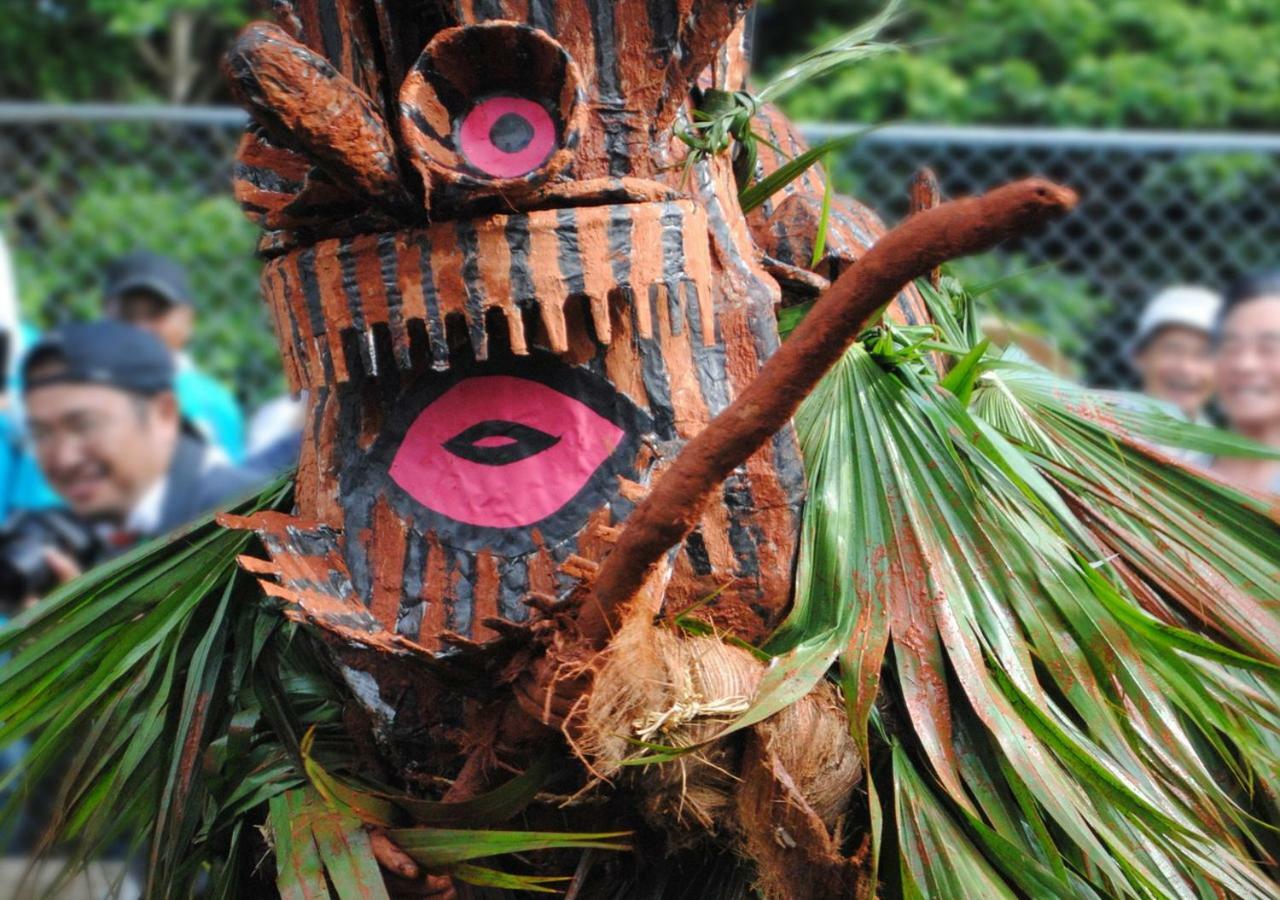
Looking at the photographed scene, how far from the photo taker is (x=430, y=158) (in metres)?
1.15

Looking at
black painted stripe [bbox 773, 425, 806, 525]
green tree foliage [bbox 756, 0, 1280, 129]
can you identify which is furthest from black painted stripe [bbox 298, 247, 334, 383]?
green tree foliage [bbox 756, 0, 1280, 129]

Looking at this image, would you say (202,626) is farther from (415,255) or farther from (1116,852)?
(1116,852)

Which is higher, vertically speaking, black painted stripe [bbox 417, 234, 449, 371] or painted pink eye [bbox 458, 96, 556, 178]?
painted pink eye [bbox 458, 96, 556, 178]

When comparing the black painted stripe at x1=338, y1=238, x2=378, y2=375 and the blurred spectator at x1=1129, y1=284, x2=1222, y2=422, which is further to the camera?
the blurred spectator at x1=1129, y1=284, x2=1222, y2=422

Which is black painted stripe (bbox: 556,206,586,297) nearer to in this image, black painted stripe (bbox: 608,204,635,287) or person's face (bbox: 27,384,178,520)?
black painted stripe (bbox: 608,204,635,287)

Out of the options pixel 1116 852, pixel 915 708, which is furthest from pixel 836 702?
pixel 1116 852

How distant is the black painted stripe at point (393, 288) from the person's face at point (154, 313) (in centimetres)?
227

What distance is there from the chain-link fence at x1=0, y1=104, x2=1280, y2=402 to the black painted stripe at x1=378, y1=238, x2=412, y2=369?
7.60ft

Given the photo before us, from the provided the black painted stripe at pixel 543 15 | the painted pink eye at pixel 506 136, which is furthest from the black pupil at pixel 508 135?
the black painted stripe at pixel 543 15

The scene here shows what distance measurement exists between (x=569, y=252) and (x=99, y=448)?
1838 mm

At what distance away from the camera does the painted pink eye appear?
3.83 ft

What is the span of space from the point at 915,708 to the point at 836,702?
0.21 feet

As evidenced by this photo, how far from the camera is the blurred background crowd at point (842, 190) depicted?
2.81 metres

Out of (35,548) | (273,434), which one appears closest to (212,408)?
(273,434)
